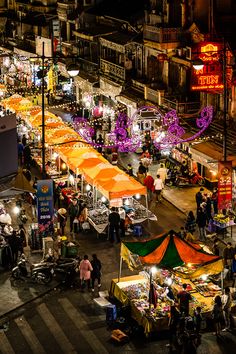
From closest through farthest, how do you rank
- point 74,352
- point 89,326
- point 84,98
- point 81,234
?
point 74,352 → point 89,326 → point 81,234 → point 84,98

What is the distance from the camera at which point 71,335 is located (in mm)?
24547

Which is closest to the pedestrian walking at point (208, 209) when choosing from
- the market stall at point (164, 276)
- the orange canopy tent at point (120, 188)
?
the orange canopy tent at point (120, 188)

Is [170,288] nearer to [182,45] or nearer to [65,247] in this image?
[65,247]

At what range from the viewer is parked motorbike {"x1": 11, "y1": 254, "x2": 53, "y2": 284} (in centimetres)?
2861

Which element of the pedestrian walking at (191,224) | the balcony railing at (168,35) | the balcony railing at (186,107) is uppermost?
the balcony railing at (168,35)

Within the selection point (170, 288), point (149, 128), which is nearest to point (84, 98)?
point (149, 128)

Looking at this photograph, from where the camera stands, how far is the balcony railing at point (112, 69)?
5128cm

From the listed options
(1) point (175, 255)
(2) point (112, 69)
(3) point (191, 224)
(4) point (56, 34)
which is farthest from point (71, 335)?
(4) point (56, 34)

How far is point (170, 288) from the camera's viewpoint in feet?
83.1

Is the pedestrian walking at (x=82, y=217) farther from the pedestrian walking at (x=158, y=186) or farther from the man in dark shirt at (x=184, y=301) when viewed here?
the man in dark shirt at (x=184, y=301)

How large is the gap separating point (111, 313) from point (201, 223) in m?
8.48

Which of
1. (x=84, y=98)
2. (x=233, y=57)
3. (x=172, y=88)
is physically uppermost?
(x=233, y=57)

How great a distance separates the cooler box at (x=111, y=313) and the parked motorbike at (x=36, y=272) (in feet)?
14.0

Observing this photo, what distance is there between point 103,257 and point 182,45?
16.3 metres
